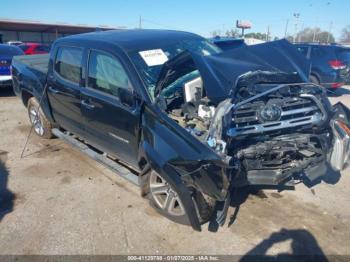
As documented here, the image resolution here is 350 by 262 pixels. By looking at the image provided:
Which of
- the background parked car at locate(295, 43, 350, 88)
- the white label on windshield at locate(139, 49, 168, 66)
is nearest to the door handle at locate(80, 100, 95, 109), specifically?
the white label on windshield at locate(139, 49, 168, 66)

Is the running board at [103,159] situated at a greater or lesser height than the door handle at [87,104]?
lesser

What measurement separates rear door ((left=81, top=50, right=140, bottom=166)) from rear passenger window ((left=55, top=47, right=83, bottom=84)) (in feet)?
0.95

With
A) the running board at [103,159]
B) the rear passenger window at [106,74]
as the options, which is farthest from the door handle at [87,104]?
the running board at [103,159]

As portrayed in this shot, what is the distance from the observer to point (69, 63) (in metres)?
4.60

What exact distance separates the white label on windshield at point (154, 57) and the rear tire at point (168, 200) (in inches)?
51.0

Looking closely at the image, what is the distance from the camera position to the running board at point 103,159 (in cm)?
380

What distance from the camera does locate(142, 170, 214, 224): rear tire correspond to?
3.04m

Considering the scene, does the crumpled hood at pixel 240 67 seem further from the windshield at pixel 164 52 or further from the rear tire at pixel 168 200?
the rear tire at pixel 168 200

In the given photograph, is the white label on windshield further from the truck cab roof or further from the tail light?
the tail light

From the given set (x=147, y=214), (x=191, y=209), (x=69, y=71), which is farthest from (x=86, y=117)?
(x=191, y=209)

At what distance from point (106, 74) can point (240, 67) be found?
5.27 ft

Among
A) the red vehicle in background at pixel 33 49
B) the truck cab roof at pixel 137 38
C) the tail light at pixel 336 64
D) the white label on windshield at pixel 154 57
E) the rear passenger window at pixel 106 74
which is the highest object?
the truck cab roof at pixel 137 38

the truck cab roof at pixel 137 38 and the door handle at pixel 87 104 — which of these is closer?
the truck cab roof at pixel 137 38

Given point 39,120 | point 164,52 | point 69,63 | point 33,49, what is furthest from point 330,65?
point 33,49
